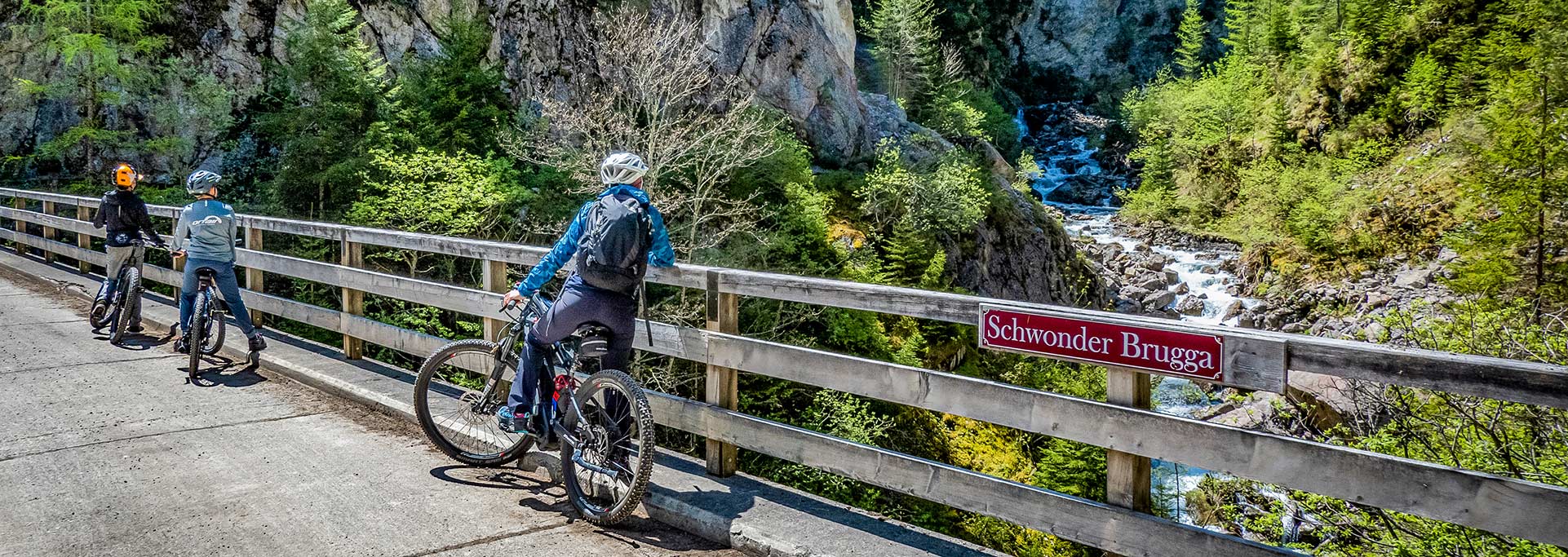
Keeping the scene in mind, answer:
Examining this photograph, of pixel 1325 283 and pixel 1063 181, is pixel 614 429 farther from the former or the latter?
pixel 1063 181

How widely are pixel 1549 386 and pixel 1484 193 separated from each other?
3195 centimetres

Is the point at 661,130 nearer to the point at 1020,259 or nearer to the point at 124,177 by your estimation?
the point at 124,177

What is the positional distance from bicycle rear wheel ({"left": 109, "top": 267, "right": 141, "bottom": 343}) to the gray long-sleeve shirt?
1792mm

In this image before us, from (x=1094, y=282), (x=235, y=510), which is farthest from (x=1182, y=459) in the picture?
(x=1094, y=282)

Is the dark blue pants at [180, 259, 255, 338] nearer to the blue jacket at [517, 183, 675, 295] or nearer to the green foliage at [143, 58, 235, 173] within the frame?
the blue jacket at [517, 183, 675, 295]

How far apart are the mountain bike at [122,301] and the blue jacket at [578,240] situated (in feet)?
22.6

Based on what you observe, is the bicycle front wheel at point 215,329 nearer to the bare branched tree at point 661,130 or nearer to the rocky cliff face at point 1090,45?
the bare branched tree at point 661,130

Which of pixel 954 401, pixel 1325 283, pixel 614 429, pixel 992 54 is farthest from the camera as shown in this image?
pixel 992 54

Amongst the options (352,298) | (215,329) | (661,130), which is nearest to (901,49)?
(661,130)

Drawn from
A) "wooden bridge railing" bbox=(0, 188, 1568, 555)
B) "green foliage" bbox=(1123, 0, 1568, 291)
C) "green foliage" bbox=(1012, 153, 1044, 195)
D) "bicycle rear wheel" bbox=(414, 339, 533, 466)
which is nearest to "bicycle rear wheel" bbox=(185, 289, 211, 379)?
"bicycle rear wheel" bbox=(414, 339, 533, 466)

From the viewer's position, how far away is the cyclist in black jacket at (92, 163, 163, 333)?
950cm

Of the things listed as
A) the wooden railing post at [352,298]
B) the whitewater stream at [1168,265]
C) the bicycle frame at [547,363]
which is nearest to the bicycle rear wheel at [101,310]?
the wooden railing post at [352,298]

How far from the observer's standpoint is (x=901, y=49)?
54250mm

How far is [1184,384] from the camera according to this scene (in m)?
29.8
